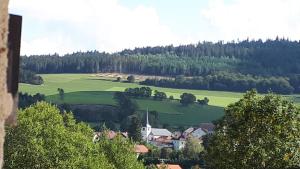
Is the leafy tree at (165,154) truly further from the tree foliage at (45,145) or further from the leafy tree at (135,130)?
the tree foliage at (45,145)

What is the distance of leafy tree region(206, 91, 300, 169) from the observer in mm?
26978

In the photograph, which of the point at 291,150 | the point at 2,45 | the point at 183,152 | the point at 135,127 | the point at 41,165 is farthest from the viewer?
the point at 135,127

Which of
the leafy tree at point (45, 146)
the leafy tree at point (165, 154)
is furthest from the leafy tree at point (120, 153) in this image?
the leafy tree at point (165, 154)

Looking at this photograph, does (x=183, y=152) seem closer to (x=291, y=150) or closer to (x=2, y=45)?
(x=291, y=150)

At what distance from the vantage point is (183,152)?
15988cm

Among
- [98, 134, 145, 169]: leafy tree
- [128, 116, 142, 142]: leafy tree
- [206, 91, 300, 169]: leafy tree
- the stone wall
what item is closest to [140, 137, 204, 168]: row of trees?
[128, 116, 142, 142]: leafy tree

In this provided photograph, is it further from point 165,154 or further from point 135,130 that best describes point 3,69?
point 135,130

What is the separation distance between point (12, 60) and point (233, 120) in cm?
2407

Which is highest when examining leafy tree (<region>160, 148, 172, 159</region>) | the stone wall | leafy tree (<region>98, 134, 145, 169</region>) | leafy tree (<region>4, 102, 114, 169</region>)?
the stone wall

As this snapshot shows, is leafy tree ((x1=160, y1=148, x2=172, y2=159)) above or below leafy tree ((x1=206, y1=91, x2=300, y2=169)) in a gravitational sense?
below

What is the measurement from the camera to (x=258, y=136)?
27.7m

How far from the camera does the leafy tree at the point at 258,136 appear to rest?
27.0 m

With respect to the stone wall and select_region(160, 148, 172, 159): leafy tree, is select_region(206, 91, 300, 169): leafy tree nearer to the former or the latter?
the stone wall

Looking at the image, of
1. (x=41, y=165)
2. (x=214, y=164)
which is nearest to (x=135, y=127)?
(x=41, y=165)
